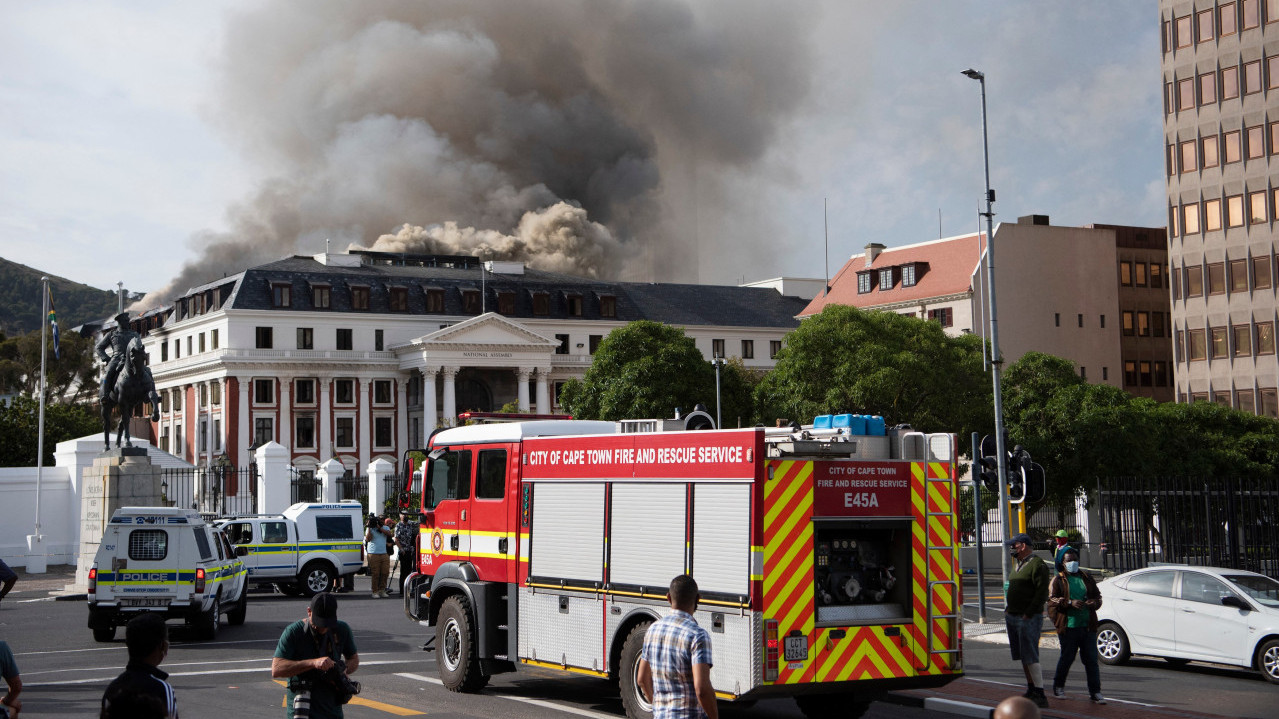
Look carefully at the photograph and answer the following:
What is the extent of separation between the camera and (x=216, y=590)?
21.9 meters

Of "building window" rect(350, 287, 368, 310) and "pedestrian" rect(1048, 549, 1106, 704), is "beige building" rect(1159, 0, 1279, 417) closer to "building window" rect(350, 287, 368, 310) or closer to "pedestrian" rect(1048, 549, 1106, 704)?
"pedestrian" rect(1048, 549, 1106, 704)

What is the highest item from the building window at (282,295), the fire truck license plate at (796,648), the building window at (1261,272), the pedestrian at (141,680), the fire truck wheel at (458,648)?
the building window at (282,295)

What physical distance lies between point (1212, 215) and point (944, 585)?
51.6 m

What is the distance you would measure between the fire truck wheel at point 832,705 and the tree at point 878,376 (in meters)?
38.3

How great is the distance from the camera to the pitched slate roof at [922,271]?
80.8 m

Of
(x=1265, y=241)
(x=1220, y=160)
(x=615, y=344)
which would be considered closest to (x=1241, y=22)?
(x=1220, y=160)

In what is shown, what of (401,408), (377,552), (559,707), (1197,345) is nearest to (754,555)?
(559,707)

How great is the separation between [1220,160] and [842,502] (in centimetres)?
5169

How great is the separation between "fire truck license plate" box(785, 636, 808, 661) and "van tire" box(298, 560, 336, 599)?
22333mm

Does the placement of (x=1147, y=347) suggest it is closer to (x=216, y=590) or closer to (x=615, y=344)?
(x=615, y=344)

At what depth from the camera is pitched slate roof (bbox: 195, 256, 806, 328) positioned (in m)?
95.7

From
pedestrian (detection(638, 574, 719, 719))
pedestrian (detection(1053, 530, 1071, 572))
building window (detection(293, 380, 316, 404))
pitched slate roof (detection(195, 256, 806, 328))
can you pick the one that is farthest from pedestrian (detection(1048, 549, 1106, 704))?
building window (detection(293, 380, 316, 404))

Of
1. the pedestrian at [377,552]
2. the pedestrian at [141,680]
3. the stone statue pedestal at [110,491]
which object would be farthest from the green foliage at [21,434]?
the pedestrian at [141,680]

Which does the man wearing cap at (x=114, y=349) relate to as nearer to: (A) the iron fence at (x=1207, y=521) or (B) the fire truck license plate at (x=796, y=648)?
(A) the iron fence at (x=1207, y=521)
